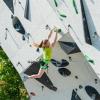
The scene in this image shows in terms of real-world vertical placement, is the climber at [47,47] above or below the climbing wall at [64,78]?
above

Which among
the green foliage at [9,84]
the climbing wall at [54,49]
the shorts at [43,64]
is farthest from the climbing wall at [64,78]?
the green foliage at [9,84]

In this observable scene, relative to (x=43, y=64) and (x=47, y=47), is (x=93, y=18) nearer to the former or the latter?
(x=47, y=47)

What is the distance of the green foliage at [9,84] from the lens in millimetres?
13398

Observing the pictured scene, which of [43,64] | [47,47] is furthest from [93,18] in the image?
[43,64]

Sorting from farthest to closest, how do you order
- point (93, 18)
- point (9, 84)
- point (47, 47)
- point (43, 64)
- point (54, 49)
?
point (9, 84) → point (43, 64) → point (54, 49) → point (47, 47) → point (93, 18)

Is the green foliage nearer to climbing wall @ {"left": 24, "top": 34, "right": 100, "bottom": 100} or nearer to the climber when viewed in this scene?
climbing wall @ {"left": 24, "top": 34, "right": 100, "bottom": 100}

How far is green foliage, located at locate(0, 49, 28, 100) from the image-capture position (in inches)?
527

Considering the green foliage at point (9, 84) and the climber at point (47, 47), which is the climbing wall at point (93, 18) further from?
the green foliage at point (9, 84)

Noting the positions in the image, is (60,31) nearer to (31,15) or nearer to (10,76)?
(31,15)

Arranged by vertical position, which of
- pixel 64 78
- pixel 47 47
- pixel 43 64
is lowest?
pixel 64 78

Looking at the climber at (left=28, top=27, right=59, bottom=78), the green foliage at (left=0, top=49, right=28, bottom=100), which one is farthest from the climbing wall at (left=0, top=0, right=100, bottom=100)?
the green foliage at (left=0, top=49, right=28, bottom=100)

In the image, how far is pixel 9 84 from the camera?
13.5m

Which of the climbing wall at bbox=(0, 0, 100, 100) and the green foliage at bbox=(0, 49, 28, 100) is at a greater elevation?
the climbing wall at bbox=(0, 0, 100, 100)

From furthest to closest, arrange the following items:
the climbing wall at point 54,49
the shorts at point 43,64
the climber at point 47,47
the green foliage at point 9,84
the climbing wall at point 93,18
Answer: the green foliage at point 9,84
the shorts at point 43,64
the climber at point 47,47
the climbing wall at point 54,49
the climbing wall at point 93,18
